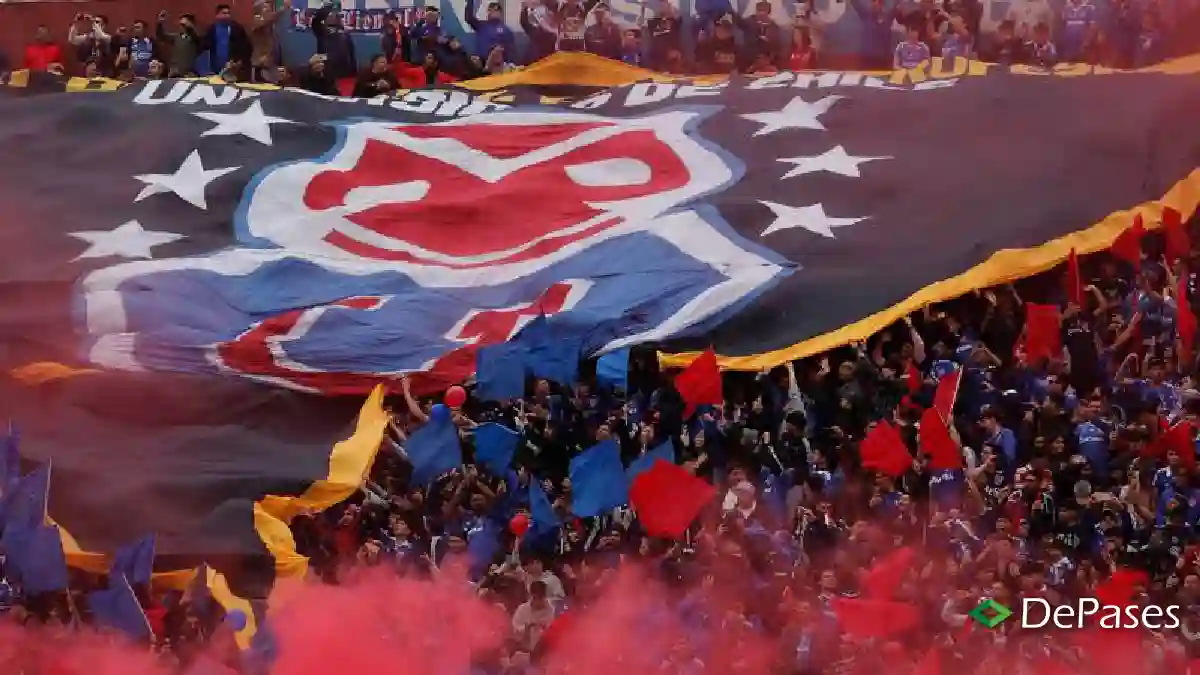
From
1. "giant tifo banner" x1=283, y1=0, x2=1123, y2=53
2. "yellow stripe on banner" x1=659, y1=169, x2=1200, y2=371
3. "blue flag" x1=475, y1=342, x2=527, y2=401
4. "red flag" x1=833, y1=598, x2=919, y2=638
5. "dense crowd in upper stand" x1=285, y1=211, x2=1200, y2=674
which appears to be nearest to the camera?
"red flag" x1=833, y1=598, x2=919, y2=638

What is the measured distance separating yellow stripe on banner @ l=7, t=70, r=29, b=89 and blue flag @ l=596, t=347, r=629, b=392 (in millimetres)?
4884

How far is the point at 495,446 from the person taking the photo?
6633 mm

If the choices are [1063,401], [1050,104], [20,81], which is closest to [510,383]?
[1063,401]

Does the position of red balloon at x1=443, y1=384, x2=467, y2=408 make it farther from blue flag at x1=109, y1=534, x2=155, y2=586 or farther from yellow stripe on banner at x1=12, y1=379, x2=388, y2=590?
blue flag at x1=109, y1=534, x2=155, y2=586

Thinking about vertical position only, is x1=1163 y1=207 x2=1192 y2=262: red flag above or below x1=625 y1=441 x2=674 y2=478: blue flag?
above

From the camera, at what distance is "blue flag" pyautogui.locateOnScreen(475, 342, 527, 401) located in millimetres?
6867

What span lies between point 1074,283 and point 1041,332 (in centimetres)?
47

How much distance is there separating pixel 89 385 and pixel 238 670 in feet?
6.21

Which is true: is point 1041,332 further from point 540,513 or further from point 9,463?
point 9,463

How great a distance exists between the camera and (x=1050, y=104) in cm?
830

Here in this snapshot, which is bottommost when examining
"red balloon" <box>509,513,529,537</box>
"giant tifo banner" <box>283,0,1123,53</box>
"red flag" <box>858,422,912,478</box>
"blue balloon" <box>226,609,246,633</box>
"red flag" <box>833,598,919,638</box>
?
"blue balloon" <box>226,609,246,633</box>

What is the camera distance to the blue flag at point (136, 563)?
6.09 m

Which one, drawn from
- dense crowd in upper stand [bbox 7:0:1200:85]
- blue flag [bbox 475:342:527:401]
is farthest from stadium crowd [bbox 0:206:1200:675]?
dense crowd in upper stand [bbox 7:0:1200:85]

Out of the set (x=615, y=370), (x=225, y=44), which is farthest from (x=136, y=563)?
(x=225, y=44)
